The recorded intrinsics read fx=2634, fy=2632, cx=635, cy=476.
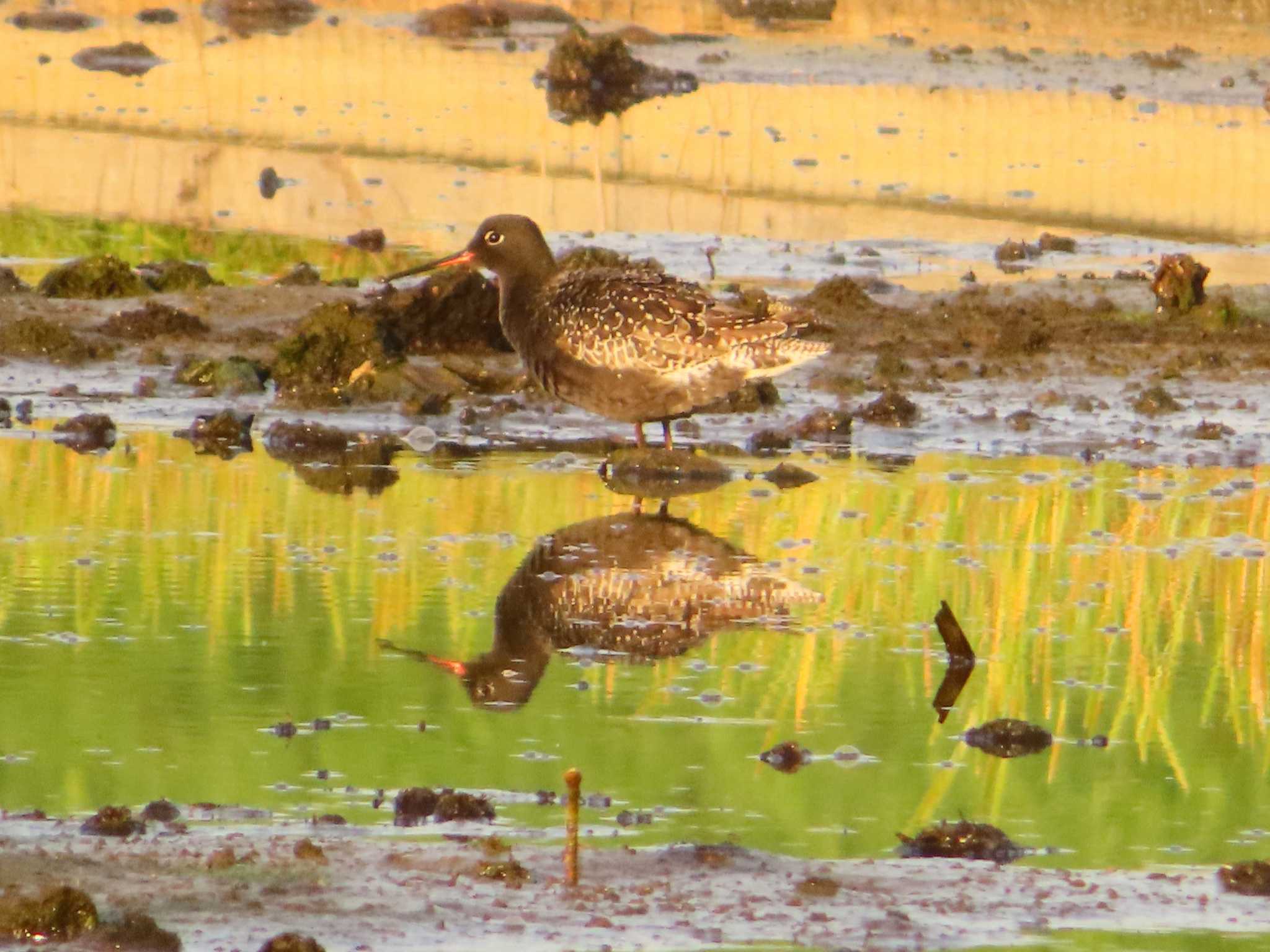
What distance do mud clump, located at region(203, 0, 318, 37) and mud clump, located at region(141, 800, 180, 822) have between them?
79.0 feet

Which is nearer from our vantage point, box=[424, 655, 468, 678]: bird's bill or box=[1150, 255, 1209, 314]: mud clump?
→ box=[424, 655, 468, 678]: bird's bill

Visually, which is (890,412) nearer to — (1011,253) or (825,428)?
(825,428)

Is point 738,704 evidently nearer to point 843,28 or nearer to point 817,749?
point 817,749

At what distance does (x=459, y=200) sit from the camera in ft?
58.0

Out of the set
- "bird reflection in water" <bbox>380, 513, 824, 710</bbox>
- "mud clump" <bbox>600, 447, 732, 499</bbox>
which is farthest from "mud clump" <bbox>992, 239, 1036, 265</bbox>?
"bird reflection in water" <bbox>380, 513, 824, 710</bbox>

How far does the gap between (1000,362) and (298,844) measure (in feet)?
25.4

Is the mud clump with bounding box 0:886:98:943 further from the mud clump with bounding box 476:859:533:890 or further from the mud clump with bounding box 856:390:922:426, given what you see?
the mud clump with bounding box 856:390:922:426

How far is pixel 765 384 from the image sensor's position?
11547 millimetres

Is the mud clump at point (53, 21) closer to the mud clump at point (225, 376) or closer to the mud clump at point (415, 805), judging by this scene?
the mud clump at point (225, 376)

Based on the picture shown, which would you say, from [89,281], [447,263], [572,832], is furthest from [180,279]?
[572,832]

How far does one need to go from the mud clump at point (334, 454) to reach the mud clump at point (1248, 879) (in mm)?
4936

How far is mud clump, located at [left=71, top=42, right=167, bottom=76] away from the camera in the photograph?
82.6 ft

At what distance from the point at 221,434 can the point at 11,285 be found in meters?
3.34

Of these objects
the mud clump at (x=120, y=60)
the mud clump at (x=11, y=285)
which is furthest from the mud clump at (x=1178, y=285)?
the mud clump at (x=120, y=60)
